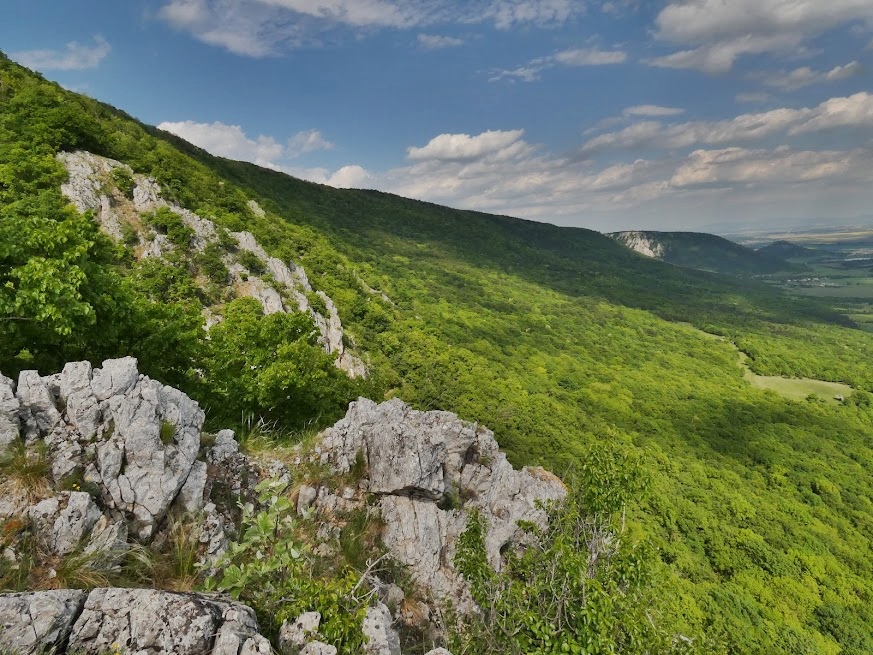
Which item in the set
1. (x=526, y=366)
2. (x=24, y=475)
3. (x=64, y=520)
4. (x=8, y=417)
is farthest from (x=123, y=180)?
(x=526, y=366)

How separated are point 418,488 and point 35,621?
8331mm

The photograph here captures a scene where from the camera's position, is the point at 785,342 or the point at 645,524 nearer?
the point at 645,524

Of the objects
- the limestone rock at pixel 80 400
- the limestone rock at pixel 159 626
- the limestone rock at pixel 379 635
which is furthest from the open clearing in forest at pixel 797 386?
the limestone rock at pixel 80 400

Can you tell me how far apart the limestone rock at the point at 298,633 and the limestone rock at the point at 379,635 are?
68 cm

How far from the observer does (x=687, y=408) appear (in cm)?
9944

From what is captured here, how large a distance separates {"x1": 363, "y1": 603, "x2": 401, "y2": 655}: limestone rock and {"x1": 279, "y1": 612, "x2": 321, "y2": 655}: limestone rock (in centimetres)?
68

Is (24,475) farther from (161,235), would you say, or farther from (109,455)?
(161,235)

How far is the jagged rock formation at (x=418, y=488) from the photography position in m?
10.5

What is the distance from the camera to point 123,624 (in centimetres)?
441

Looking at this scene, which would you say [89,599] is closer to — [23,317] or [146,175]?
[23,317]

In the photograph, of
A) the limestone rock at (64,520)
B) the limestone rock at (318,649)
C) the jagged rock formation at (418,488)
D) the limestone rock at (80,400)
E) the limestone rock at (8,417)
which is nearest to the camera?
the limestone rock at (318,649)

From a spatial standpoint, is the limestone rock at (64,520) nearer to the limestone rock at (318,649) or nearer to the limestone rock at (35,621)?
the limestone rock at (35,621)

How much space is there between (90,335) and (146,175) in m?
39.3

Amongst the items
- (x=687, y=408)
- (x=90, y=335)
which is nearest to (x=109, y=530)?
(x=90, y=335)
